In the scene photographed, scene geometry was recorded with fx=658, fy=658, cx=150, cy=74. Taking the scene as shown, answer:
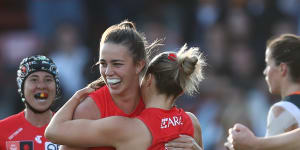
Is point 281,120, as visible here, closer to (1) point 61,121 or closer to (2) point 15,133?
(1) point 61,121

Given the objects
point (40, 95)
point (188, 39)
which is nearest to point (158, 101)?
point (40, 95)

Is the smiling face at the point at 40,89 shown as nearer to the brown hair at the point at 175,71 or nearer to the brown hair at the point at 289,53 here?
the brown hair at the point at 175,71

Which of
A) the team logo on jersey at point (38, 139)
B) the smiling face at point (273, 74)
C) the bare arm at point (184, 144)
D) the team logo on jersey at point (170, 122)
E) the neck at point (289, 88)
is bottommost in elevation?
the team logo on jersey at point (38, 139)

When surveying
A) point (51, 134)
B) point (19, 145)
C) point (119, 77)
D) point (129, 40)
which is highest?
point (129, 40)

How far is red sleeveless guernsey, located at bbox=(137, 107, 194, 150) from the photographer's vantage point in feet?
14.6

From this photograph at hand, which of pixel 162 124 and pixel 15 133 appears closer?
pixel 162 124

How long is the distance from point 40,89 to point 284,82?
77.9 inches

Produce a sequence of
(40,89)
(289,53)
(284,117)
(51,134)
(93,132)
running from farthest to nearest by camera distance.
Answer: (40,89) → (289,53) → (284,117) → (51,134) → (93,132)

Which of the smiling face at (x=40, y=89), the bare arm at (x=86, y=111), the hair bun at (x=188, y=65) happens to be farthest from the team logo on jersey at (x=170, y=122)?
the smiling face at (x=40, y=89)

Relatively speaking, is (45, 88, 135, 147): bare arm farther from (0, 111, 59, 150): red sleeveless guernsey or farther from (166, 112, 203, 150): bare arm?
(0, 111, 59, 150): red sleeveless guernsey

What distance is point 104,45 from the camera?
4.57 m

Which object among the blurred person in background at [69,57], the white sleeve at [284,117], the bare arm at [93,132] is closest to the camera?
the bare arm at [93,132]

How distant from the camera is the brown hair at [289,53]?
17.0 feet

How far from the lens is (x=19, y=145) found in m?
5.30
